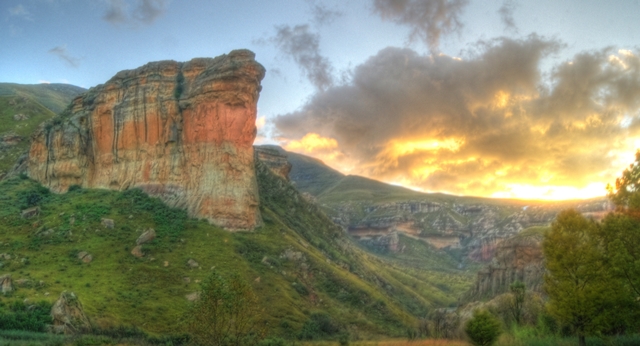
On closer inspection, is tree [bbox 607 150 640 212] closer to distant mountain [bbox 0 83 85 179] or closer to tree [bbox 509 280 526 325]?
tree [bbox 509 280 526 325]

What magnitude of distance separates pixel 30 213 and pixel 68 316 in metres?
31.9

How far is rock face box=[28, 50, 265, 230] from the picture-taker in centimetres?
6831

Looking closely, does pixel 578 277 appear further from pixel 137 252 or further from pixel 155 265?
pixel 137 252

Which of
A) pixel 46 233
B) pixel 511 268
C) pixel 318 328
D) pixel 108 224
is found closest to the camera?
pixel 318 328

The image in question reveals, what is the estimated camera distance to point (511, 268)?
255 ft

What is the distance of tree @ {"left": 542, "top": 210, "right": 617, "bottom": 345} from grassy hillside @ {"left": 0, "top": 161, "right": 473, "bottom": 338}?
26948mm

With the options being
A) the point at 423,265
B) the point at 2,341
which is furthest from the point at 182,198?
the point at 423,265

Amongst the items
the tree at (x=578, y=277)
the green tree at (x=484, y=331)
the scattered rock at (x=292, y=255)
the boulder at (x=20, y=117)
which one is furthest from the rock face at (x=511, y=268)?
the boulder at (x=20, y=117)

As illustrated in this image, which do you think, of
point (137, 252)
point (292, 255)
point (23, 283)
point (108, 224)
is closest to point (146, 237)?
point (137, 252)

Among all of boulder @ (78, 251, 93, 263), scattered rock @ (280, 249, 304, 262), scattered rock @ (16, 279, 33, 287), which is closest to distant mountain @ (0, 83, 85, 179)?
boulder @ (78, 251, 93, 263)

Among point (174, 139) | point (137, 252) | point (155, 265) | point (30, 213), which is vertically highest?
point (174, 139)

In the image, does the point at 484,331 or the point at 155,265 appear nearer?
the point at 484,331

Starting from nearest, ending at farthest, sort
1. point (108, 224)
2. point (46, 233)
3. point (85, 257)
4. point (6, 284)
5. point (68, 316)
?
point (68, 316), point (6, 284), point (85, 257), point (46, 233), point (108, 224)

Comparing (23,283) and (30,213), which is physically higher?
(30,213)
